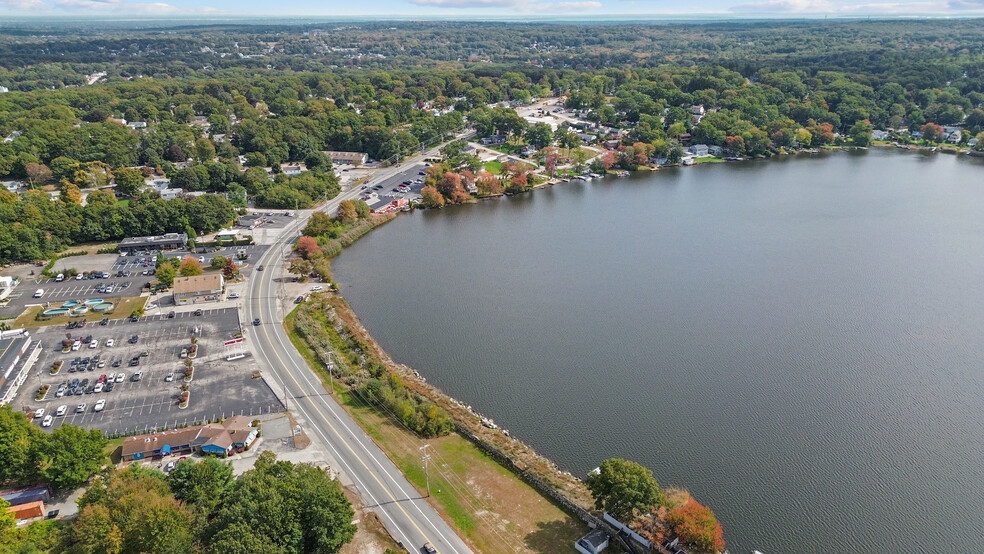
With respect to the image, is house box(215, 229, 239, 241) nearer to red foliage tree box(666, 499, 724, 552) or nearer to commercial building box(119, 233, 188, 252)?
commercial building box(119, 233, 188, 252)

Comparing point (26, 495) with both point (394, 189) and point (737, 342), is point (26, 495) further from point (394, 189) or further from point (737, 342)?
point (394, 189)

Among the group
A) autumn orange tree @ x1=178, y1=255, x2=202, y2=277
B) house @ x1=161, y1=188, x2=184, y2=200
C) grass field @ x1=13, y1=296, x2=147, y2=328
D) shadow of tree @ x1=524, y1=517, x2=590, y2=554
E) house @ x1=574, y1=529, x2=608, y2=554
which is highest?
house @ x1=161, y1=188, x2=184, y2=200

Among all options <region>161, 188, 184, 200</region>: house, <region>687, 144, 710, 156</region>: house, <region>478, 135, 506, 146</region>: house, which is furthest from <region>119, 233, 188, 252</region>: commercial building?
<region>687, 144, 710, 156</region>: house

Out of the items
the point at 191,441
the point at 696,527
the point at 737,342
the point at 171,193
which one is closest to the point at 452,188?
the point at 171,193

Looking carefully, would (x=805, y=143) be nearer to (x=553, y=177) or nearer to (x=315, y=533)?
(x=553, y=177)

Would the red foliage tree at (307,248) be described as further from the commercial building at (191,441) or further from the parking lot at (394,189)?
the commercial building at (191,441)

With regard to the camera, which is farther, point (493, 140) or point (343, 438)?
point (493, 140)
